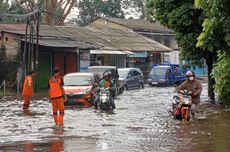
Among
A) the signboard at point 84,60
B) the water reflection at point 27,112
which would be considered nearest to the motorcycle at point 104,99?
the water reflection at point 27,112

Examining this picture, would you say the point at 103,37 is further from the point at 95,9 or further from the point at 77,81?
the point at 95,9

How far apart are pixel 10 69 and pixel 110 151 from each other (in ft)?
77.8

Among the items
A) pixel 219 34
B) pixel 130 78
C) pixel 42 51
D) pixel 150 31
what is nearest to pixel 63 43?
pixel 42 51

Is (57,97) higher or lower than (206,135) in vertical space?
higher

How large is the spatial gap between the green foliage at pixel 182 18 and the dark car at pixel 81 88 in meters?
4.12

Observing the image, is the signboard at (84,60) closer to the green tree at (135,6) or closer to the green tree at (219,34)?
the green tree at (219,34)

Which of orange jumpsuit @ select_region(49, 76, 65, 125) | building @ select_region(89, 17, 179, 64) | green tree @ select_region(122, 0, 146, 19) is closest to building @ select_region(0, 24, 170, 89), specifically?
building @ select_region(89, 17, 179, 64)

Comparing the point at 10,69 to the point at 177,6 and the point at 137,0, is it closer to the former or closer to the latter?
the point at 177,6

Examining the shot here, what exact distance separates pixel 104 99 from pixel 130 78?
14.5m

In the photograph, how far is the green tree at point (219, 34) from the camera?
10.1m

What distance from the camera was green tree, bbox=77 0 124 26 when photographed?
70000 mm

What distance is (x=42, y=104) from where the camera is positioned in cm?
2306

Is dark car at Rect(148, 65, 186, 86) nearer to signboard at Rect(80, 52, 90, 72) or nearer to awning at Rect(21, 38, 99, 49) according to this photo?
signboard at Rect(80, 52, 90, 72)

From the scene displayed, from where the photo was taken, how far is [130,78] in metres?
34.2
